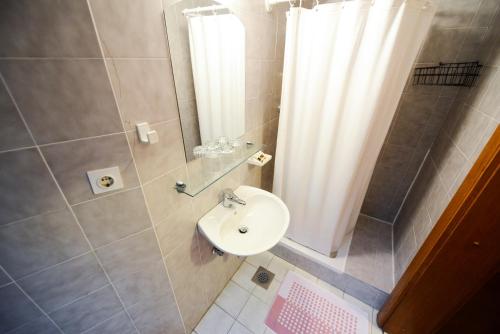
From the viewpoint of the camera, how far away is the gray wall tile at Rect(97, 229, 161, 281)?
0.72 meters

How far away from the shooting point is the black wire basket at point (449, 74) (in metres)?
1.20

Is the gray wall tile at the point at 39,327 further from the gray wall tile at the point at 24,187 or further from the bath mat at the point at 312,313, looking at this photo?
the bath mat at the point at 312,313

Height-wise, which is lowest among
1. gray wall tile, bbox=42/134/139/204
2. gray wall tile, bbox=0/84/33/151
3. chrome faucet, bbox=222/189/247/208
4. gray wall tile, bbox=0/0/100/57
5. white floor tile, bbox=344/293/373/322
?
white floor tile, bbox=344/293/373/322

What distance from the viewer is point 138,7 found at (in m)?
0.56

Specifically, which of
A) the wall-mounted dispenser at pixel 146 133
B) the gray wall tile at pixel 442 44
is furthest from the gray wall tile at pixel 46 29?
the gray wall tile at pixel 442 44

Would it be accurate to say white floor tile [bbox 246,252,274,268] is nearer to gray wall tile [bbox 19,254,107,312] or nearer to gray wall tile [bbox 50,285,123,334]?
gray wall tile [bbox 50,285,123,334]

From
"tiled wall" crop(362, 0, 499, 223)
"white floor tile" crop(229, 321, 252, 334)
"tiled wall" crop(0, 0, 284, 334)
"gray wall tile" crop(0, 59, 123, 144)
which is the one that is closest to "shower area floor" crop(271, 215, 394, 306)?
"tiled wall" crop(362, 0, 499, 223)

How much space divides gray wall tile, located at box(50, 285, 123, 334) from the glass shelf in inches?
20.0

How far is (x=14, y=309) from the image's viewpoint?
0.60m

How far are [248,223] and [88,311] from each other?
0.83m

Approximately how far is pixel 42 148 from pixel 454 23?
225 cm

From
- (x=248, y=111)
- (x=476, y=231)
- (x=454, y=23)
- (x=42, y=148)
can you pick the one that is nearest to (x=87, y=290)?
(x=42, y=148)

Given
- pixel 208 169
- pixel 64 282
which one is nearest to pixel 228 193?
pixel 208 169

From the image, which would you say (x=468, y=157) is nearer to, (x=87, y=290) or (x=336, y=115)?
(x=336, y=115)
